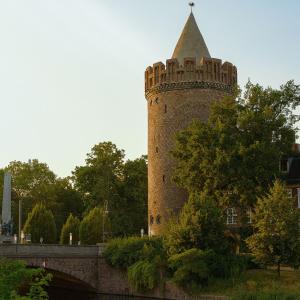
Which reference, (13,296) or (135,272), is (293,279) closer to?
(135,272)

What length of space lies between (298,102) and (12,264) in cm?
3181

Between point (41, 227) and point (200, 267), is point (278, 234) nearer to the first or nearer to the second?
point (200, 267)

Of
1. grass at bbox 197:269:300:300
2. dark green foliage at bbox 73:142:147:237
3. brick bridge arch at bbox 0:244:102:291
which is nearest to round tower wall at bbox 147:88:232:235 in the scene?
brick bridge arch at bbox 0:244:102:291

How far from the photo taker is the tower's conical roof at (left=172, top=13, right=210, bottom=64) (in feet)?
166

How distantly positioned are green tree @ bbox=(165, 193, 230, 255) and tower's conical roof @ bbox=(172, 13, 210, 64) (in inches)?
674

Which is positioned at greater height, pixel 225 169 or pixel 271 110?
pixel 271 110

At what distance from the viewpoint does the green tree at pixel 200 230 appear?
36.4 meters

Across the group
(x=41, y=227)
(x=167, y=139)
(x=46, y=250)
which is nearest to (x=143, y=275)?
(x=46, y=250)

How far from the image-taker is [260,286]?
32.7 meters

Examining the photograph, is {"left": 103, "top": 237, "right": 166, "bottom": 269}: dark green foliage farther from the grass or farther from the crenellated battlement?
the crenellated battlement

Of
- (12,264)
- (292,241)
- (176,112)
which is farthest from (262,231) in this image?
(12,264)

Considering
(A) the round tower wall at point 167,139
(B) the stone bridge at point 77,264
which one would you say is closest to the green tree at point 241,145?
(A) the round tower wall at point 167,139

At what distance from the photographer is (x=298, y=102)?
138 feet

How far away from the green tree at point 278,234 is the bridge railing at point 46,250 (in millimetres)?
12415
